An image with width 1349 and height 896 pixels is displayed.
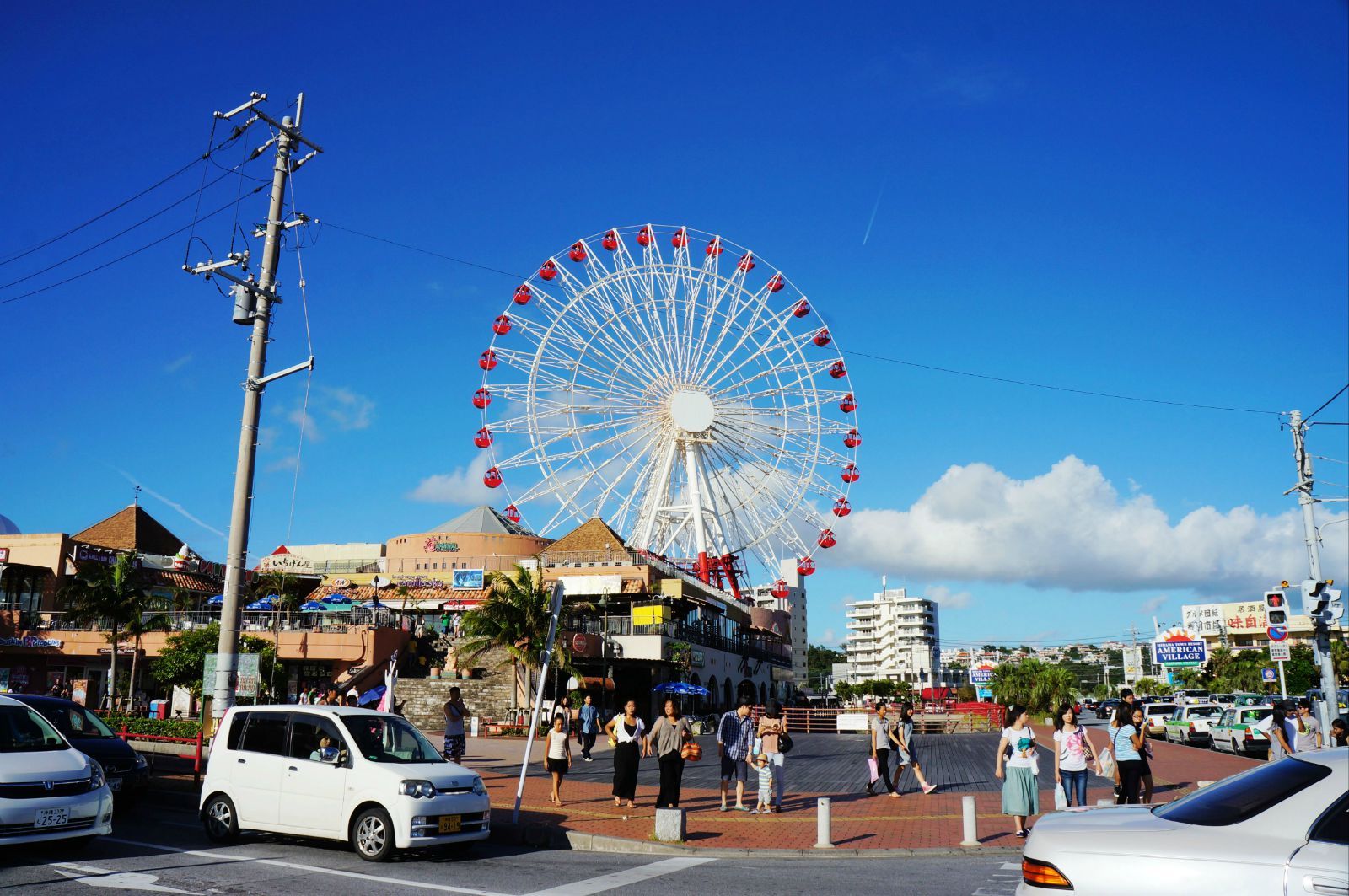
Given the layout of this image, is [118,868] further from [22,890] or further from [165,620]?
[165,620]

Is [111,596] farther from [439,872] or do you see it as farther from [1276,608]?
[1276,608]

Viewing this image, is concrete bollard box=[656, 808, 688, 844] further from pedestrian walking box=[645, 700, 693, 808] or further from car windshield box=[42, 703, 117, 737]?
car windshield box=[42, 703, 117, 737]

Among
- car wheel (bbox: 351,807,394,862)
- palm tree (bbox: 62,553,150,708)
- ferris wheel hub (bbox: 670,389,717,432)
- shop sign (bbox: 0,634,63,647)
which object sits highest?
ferris wheel hub (bbox: 670,389,717,432)

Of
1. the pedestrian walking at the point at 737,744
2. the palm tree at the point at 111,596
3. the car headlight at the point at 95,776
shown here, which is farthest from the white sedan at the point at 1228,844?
the palm tree at the point at 111,596

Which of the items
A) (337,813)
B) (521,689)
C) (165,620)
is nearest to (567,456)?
(521,689)

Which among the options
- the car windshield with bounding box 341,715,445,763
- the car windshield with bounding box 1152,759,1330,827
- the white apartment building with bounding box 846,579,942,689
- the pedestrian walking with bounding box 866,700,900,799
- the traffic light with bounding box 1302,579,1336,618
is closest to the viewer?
the car windshield with bounding box 1152,759,1330,827

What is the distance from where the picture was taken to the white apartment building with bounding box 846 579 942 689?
526 feet

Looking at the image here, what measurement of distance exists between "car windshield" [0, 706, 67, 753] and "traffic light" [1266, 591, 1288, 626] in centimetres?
2167

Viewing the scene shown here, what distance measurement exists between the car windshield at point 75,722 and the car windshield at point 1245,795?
15.8 meters

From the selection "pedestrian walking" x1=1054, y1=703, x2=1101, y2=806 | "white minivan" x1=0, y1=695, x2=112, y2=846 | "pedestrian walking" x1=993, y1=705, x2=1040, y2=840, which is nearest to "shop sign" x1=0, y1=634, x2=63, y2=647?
"white minivan" x1=0, y1=695, x2=112, y2=846

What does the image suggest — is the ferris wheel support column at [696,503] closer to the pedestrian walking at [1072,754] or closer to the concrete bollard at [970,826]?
the pedestrian walking at [1072,754]

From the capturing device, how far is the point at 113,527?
64.4m

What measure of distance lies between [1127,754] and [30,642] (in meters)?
46.5

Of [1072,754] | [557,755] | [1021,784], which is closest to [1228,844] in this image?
[1021,784]
